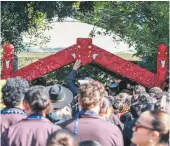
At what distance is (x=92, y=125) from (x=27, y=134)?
57 centimetres

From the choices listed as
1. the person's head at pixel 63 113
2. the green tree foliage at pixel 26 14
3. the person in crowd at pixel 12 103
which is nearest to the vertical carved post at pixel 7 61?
the green tree foliage at pixel 26 14

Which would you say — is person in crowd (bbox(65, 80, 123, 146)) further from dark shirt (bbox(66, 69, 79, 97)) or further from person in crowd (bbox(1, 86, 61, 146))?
dark shirt (bbox(66, 69, 79, 97))

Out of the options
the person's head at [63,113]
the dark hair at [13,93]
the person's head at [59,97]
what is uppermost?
the dark hair at [13,93]

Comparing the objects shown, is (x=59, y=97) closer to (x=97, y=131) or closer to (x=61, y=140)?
(x=97, y=131)

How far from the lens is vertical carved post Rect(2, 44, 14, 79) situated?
1179 cm

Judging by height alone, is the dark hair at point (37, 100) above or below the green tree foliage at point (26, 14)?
above

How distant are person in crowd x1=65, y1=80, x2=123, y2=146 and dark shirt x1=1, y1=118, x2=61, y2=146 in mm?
293

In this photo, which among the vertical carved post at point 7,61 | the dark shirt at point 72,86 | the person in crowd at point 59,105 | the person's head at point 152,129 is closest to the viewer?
the person's head at point 152,129

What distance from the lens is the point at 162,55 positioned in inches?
469

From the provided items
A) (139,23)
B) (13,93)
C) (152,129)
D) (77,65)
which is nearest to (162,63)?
(77,65)

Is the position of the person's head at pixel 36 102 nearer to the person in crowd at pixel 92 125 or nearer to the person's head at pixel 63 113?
the person in crowd at pixel 92 125

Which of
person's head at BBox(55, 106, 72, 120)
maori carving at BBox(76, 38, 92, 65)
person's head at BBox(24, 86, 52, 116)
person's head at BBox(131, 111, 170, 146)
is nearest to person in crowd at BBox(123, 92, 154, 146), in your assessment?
person's head at BBox(55, 106, 72, 120)

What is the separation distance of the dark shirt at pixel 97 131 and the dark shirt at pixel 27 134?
0.97 feet

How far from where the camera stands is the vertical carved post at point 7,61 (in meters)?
11.8
